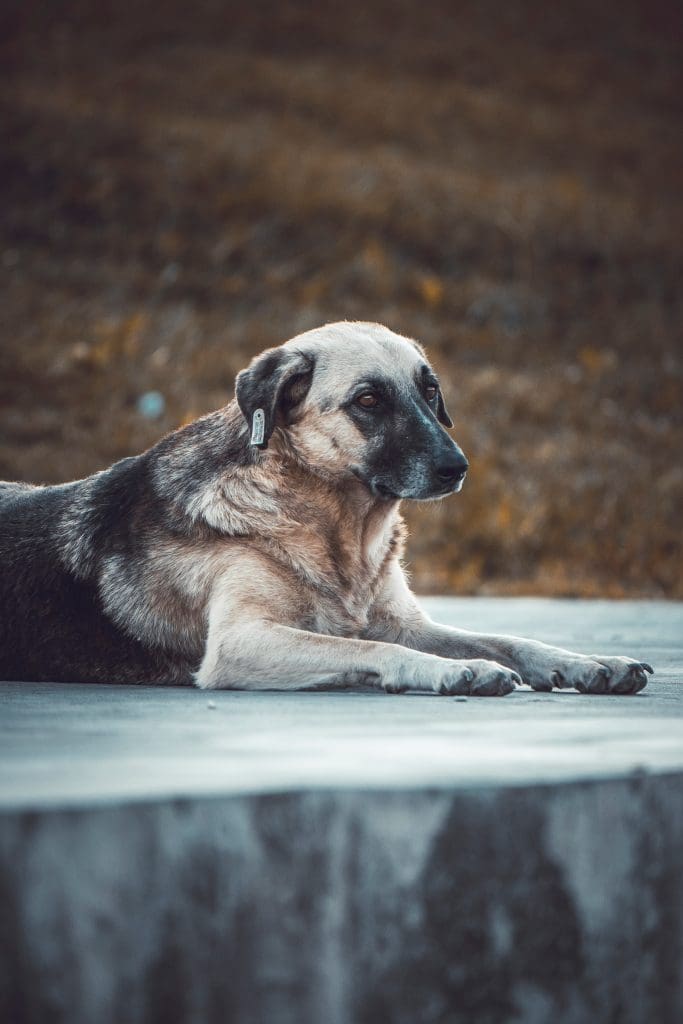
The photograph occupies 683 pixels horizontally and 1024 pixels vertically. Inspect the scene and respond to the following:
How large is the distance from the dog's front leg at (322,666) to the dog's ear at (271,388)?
770 millimetres

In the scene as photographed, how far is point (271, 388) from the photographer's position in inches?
181

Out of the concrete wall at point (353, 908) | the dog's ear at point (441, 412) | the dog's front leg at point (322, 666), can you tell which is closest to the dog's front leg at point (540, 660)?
the dog's front leg at point (322, 666)

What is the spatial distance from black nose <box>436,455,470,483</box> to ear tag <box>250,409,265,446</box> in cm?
63

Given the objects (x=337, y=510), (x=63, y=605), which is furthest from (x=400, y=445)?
(x=63, y=605)

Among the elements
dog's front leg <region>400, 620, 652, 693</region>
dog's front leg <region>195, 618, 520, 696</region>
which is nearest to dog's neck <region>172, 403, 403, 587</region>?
dog's front leg <region>400, 620, 652, 693</region>

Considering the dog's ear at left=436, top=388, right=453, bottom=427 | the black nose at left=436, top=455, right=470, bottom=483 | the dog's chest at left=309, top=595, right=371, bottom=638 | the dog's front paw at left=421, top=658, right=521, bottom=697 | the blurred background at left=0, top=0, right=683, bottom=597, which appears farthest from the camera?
the blurred background at left=0, top=0, right=683, bottom=597

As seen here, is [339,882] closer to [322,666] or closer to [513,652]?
[322,666]

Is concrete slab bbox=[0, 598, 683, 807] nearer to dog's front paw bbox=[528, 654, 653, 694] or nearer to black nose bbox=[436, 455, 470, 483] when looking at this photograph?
→ dog's front paw bbox=[528, 654, 653, 694]

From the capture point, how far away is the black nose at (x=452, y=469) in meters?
4.55

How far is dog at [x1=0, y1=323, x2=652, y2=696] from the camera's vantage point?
4445 mm

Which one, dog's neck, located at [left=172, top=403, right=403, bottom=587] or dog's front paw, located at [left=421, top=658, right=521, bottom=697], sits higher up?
dog's neck, located at [left=172, top=403, right=403, bottom=587]

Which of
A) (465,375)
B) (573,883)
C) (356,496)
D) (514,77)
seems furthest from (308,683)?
(514,77)

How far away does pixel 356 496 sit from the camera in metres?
4.66

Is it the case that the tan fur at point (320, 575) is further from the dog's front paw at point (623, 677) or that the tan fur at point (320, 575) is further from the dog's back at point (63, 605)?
the dog's back at point (63, 605)
